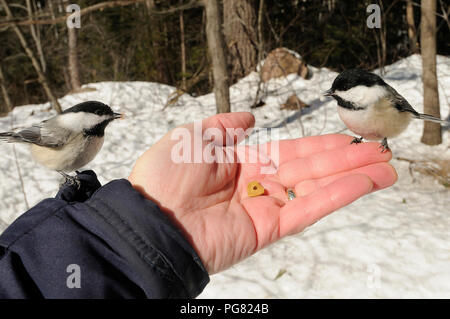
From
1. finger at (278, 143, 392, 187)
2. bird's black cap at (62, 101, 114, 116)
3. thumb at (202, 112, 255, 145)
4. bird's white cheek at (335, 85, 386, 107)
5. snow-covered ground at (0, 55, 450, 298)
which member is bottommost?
snow-covered ground at (0, 55, 450, 298)

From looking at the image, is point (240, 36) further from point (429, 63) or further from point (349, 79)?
point (349, 79)

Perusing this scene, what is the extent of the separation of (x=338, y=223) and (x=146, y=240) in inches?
68.4

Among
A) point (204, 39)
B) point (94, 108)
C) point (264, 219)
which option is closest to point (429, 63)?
point (264, 219)

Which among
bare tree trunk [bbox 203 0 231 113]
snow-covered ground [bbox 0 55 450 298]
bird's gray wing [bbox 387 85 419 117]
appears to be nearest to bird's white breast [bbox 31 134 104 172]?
bird's gray wing [bbox 387 85 419 117]

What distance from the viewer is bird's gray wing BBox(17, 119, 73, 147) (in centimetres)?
97

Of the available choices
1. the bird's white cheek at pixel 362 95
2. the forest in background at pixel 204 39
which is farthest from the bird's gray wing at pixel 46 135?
the forest in background at pixel 204 39

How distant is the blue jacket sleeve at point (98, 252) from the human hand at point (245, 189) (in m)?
0.18

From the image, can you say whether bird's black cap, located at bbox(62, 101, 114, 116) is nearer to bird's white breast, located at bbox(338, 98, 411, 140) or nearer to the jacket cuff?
the jacket cuff

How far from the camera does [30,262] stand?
727 millimetres

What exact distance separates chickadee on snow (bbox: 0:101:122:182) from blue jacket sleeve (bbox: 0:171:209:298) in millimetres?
97

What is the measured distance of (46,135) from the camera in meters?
1.02

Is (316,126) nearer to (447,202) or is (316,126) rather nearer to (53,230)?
(447,202)

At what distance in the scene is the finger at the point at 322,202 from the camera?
102 cm

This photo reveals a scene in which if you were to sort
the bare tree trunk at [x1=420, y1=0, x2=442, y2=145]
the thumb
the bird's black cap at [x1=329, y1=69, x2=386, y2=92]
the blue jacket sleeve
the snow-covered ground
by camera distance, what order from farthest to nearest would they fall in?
the bare tree trunk at [x1=420, y1=0, x2=442, y2=145] → the snow-covered ground → the thumb → the bird's black cap at [x1=329, y1=69, x2=386, y2=92] → the blue jacket sleeve
